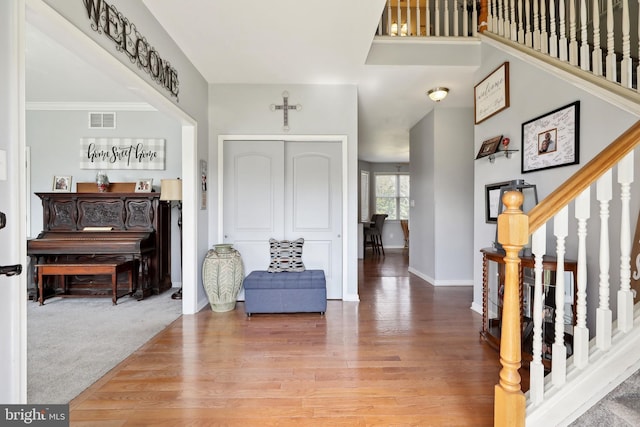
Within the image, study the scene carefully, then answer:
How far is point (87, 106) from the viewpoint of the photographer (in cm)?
446

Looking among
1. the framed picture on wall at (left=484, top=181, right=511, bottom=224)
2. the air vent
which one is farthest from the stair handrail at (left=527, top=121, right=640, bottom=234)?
the air vent

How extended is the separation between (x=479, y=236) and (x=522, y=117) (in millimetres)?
1332

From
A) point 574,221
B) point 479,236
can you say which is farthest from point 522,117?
point 479,236

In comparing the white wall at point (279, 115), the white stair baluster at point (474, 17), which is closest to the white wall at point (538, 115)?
the white stair baluster at point (474, 17)

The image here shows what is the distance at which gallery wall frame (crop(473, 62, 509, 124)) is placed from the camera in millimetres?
2938

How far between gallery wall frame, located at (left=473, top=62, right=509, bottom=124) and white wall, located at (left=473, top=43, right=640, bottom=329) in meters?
0.05

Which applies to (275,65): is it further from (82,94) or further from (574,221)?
(574,221)

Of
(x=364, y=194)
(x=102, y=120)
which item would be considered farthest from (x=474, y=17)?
(x=364, y=194)

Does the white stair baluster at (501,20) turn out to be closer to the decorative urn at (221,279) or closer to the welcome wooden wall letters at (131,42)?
the welcome wooden wall letters at (131,42)

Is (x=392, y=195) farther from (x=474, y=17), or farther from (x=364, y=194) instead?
(x=474, y=17)

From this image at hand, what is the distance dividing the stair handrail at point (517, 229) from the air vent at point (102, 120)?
17.0ft

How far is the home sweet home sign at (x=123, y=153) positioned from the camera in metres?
4.48

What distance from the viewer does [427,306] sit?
3.65m

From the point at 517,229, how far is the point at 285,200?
9.67ft
